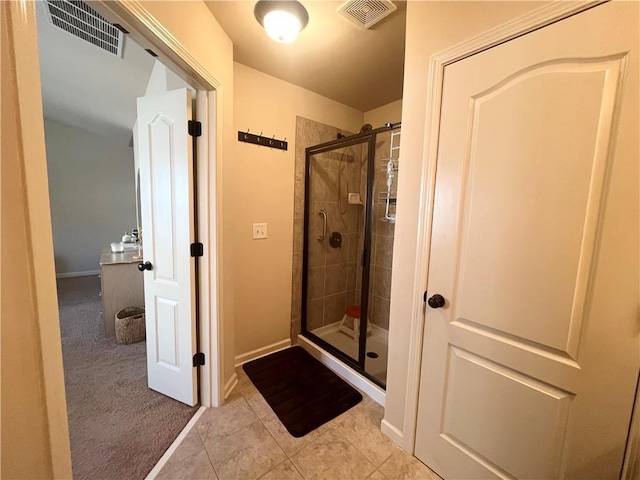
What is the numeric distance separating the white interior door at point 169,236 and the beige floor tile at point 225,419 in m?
0.18

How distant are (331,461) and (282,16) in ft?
7.89

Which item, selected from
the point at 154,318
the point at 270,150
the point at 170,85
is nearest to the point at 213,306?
→ the point at 154,318

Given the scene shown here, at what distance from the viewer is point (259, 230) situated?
2.26m

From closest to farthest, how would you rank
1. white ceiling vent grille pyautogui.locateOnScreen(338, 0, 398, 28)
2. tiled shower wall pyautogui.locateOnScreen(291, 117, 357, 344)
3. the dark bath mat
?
1. white ceiling vent grille pyautogui.locateOnScreen(338, 0, 398, 28)
2. the dark bath mat
3. tiled shower wall pyautogui.locateOnScreen(291, 117, 357, 344)

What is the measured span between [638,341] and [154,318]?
2.43 metres

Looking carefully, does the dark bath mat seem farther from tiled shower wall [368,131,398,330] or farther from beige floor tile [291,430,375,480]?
tiled shower wall [368,131,398,330]

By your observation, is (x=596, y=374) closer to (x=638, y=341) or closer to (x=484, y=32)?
(x=638, y=341)

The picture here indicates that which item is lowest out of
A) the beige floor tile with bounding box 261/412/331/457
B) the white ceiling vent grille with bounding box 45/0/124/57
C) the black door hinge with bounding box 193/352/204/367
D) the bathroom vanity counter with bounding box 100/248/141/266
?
the beige floor tile with bounding box 261/412/331/457

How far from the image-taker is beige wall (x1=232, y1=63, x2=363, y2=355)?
6.90 ft

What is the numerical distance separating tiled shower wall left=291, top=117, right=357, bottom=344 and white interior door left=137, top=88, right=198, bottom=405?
3.42ft

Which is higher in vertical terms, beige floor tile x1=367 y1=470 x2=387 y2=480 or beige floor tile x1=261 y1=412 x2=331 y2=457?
beige floor tile x1=367 y1=470 x2=387 y2=480

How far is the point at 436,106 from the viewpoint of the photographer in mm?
1239

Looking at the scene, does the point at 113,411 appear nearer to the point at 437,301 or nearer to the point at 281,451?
the point at 281,451

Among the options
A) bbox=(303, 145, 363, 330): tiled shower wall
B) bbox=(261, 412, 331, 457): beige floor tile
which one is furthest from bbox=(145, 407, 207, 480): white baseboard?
bbox=(303, 145, 363, 330): tiled shower wall
